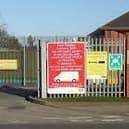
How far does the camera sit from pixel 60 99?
78.8 feet

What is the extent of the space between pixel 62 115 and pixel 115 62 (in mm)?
5370

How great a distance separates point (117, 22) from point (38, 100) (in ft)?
55.3

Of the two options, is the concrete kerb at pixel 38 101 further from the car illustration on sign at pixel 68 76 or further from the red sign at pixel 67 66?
the car illustration on sign at pixel 68 76

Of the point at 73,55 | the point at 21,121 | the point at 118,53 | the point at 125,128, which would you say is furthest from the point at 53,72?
the point at 125,128

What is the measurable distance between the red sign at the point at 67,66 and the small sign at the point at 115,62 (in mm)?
1160

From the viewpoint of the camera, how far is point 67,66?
24.3 meters

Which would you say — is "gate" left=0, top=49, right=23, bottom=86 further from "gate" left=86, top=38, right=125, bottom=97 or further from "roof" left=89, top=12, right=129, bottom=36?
"gate" left=86, top=38, right=125, bottom=97

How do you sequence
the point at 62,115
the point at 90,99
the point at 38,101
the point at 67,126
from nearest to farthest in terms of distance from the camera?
the point at 67,126 < the point at 62,115 < the point at 90,99 < the point at 38,101

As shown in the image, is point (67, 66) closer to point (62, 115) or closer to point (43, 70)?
point (43, 70)

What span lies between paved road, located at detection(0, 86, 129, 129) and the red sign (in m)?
1.65

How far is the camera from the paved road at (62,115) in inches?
667

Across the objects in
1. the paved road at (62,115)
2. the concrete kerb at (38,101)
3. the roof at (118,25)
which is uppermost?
Answer: the roof at (118,25)

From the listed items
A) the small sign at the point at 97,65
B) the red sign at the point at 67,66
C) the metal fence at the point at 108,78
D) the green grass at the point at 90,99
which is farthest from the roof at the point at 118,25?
the green grass at the point at 90,99

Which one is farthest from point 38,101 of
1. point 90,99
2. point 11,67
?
point 11,67
